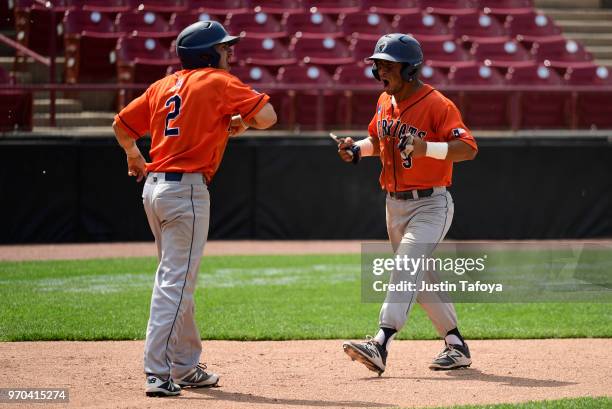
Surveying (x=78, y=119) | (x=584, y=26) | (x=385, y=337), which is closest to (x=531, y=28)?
(x=584, y=26)

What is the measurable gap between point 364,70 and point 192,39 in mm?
10484

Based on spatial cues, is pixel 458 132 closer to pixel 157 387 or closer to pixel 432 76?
pixel 157 387

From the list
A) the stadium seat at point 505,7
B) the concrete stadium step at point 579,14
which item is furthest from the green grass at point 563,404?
the concrete stadium step at point 579,14

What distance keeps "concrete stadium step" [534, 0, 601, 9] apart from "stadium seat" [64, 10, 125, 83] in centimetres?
909

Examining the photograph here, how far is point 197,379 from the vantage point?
5527 mm

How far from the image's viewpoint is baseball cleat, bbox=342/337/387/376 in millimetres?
5496

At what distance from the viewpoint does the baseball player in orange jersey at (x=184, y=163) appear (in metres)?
5.22

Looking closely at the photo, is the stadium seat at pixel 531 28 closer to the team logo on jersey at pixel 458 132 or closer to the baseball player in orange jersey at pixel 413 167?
the baseball player in orange jersey at pixel 413 167

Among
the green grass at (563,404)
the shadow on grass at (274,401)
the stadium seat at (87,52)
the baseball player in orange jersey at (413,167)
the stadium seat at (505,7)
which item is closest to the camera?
the green grass at (563,404)

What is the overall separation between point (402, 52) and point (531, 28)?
13.2 metres

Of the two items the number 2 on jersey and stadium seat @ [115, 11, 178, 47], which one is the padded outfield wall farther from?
the number 2 on jersey

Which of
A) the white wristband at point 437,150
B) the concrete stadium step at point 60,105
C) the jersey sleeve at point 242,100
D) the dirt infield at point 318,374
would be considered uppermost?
the jersey sleeve at point 242,100

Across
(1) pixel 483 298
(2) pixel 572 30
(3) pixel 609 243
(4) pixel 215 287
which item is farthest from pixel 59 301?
(2) pixel 572 30

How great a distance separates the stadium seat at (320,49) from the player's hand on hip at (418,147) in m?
10.8
